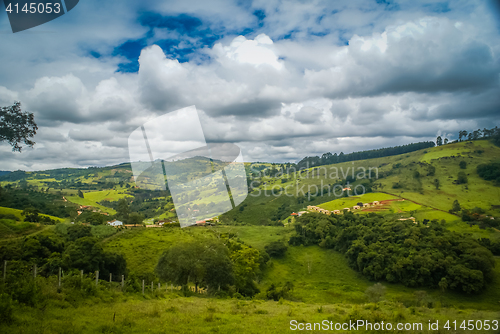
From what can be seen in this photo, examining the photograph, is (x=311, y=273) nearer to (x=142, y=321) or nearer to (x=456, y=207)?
(x=142, y=321)

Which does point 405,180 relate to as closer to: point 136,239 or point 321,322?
point 136,239

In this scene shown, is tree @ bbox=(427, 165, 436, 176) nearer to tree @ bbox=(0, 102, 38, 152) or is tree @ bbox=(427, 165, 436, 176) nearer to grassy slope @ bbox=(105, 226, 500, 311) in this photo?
grassy slope @ bbox=(105, 226, 500, 311)

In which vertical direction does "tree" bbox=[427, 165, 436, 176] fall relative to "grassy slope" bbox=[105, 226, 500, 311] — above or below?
above

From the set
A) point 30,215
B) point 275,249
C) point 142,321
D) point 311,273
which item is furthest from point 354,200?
point 142,321

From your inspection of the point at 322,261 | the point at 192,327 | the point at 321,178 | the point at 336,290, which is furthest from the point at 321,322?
the point at 321,178

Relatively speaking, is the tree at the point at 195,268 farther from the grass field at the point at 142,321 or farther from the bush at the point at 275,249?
the bush at the point at 275,249

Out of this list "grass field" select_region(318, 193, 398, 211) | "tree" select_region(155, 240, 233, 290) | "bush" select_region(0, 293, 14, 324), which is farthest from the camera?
"grass field" select_region(318, 193, 398, 211)

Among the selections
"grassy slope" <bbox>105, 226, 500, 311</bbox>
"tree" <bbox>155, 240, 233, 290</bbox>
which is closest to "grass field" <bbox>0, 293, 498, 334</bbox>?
"tree" <bbox>155, 240, 233, 290</bbox>

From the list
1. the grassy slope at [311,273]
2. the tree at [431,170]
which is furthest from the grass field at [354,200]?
the grassy slope at [311,273]

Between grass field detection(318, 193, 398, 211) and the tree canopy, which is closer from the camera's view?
the tree canopy
